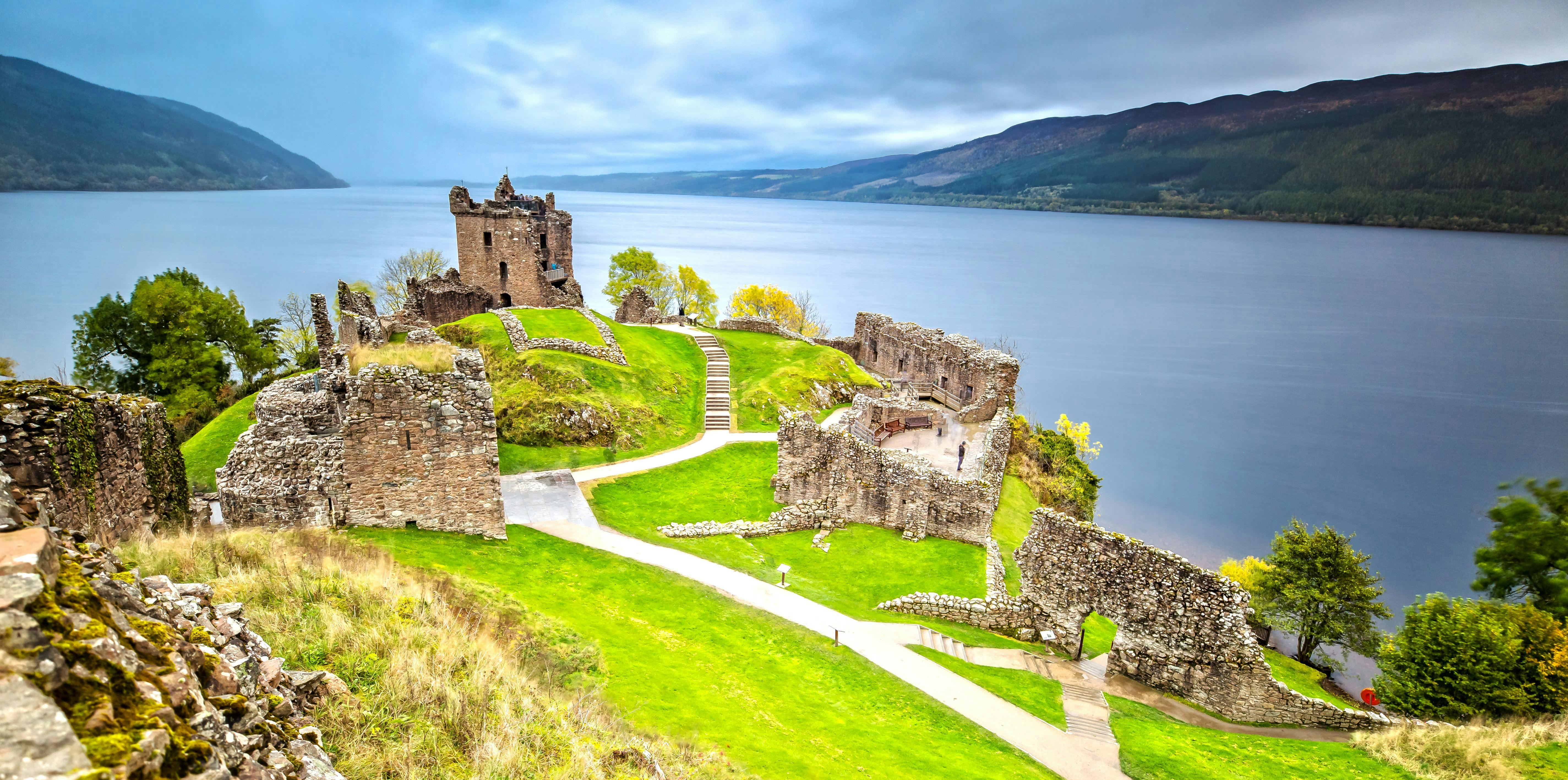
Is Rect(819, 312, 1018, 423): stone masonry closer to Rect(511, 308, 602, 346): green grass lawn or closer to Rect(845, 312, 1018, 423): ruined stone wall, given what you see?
Rect(845, 312, 1018, 423): ruined stone wall

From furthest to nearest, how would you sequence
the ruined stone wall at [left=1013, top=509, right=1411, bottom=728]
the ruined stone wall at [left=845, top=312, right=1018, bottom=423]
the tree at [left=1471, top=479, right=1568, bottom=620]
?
the ruined stone wall at [left=845, top=312, right=1018, bottom=423] → the tree at [left=1471, top=479, right=1568, bottom=620] → the ruined stone wall at [left=1013, top=509, right=1411, bottom=728]

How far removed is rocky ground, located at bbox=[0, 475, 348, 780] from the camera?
317 cm

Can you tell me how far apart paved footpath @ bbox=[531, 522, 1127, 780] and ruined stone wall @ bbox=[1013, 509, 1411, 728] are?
3.91m

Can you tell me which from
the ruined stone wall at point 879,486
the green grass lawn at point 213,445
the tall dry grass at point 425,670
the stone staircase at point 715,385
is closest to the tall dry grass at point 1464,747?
the ruined stone wall at point 879,486

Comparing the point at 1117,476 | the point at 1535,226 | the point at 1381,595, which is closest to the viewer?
the point at 1381,595

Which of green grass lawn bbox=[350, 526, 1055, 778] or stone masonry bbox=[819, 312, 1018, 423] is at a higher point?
stone masonry bbox=[819, 312, 1018, 423]

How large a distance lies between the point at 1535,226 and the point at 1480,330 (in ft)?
358

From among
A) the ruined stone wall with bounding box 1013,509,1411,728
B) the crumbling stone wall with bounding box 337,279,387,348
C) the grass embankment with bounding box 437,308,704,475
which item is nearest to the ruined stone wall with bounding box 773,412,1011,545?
the ruined stone wall with bounding box 1013,509,1411,728

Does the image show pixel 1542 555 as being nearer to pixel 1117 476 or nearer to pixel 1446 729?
pixel 1446 729

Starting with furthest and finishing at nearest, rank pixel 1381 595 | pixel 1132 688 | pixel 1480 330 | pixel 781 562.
Answer: pixel 1480 330, pixel 1381 595, pixel 781 562, pixel 1132 688

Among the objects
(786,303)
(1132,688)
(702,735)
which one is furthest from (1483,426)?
(702,735)

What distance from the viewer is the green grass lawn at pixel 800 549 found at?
67.9ft

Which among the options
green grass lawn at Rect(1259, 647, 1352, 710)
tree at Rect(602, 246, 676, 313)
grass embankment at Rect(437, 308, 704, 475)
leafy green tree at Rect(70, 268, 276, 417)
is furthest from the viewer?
tree at Rect(602, 246, 676, 313)

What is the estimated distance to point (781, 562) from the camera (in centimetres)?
2259
